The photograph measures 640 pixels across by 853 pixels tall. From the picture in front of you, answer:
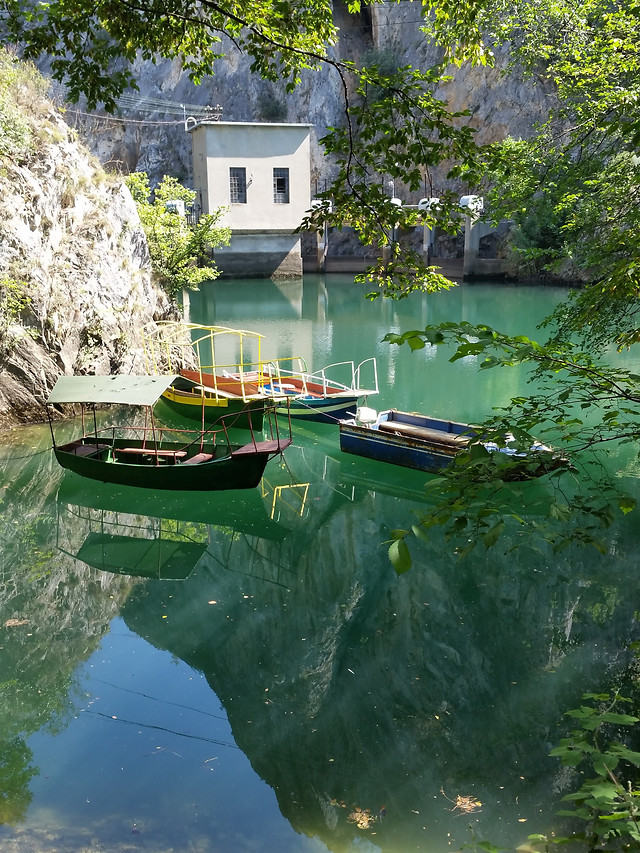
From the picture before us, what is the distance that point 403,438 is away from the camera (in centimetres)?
1309

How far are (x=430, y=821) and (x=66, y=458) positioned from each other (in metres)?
8.89

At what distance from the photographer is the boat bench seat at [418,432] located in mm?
13000

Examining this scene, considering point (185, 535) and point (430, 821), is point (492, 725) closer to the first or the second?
point (430, 821)

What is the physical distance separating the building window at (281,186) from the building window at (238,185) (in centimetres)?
172

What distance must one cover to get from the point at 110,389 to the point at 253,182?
1233 inches

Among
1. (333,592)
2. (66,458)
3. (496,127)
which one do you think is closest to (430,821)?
(333,592)

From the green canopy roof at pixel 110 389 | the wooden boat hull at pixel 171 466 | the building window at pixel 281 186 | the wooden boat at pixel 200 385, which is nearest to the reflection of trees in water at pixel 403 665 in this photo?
the wooden boat hull at pixel 171 466

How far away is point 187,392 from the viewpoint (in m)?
17.0

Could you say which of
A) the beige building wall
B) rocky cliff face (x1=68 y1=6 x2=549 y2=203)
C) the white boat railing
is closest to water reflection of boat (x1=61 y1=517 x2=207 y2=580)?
the white boat railing

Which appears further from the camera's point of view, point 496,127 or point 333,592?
point 496,127

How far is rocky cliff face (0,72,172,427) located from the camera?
1578 centimetres

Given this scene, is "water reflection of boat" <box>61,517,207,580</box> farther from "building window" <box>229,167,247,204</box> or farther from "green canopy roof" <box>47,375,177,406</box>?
"building window" <box>229,167,247,204</box>

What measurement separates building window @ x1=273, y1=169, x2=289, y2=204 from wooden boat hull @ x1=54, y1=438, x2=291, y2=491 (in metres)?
31.9

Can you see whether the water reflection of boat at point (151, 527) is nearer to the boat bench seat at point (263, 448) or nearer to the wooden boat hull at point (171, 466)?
the wooden boat hull at point (171, 466)
